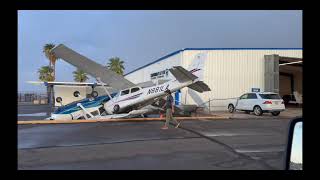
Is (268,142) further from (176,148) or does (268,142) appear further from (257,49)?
(257,49)

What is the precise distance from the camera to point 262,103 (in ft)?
84.7

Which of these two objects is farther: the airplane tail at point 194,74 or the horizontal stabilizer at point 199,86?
the horizontal stabilizer at point 199,86

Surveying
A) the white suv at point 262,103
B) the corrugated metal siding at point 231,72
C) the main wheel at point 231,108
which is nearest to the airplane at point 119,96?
the white suv at point 262,103

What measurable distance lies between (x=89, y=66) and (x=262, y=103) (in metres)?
11.6

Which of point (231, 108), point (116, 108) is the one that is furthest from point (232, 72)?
point (116, 108)

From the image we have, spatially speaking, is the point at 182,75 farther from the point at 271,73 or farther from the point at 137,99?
the point at 271,73

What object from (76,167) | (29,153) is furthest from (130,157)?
(29,153)

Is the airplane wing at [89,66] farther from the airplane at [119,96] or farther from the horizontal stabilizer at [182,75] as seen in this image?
the horizontal stabilizer at [182,75]

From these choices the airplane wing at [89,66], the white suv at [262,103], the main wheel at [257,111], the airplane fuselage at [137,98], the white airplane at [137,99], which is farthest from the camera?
the main wheel at [257,111]

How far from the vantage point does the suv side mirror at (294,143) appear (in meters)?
2.77

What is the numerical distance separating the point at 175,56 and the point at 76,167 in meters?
27.4

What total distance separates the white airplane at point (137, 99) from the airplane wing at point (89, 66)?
1203 millimetres

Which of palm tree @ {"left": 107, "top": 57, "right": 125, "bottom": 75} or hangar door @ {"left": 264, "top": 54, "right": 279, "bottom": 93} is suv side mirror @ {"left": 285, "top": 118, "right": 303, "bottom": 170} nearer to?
hangar door @ {"left": 264, "top": 54, "right": 279, "bottom": 93}

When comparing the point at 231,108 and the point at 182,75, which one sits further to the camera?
the point at 231,108
